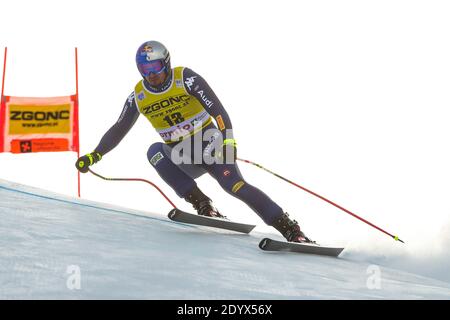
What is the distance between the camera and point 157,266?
3256 millimetres

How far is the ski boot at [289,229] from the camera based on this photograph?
4570mm

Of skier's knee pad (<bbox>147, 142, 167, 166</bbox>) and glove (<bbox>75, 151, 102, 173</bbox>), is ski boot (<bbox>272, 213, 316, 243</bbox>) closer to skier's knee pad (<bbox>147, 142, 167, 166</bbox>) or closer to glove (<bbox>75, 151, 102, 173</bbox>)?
skier's knee pad (<bbox>147, 142, 167, 166</bbox>)

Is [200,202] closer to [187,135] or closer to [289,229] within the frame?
[187,135]

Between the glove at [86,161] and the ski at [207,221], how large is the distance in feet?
2.87

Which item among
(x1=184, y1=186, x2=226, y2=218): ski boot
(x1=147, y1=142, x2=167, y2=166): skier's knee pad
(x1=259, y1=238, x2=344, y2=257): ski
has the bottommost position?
(x1=259, y1=238, x2=344, y2=257): ski

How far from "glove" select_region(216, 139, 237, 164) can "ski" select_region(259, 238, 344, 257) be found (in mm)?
683

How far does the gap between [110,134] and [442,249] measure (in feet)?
10.3

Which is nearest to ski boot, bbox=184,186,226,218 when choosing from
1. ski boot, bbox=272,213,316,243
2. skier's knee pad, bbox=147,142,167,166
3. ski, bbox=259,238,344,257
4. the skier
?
the skier

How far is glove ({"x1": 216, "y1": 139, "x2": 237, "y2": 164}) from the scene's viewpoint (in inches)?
178

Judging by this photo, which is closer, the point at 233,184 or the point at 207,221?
the point at 233,184

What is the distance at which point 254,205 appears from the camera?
15.0ft

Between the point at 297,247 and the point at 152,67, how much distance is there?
1.75m

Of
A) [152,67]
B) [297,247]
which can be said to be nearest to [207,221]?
[297,247]

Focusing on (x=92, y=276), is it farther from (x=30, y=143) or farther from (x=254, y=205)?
(x=30, y=143)
